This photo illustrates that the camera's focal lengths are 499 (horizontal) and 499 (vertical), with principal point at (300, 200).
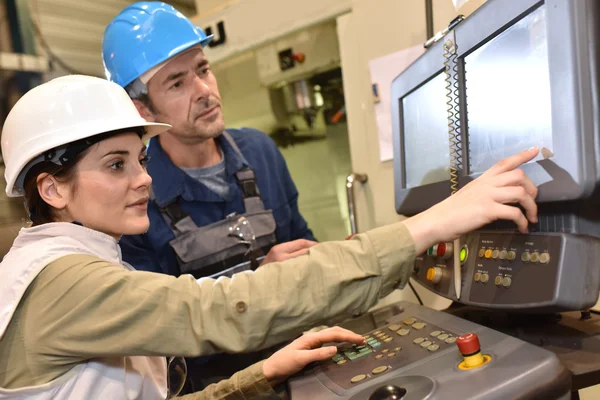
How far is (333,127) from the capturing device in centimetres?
209

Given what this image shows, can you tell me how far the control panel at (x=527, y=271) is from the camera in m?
0.56

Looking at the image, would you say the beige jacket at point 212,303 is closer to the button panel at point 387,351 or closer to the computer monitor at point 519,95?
the button panel at point 387,351

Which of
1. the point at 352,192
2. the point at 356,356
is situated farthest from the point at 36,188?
the point at 352,192

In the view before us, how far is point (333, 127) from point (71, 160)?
4.54 feet

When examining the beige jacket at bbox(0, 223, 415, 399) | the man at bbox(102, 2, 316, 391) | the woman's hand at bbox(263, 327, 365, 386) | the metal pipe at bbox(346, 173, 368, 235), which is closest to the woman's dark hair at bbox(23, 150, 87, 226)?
the beige jacket at bbox(0, 223, 415, 399)

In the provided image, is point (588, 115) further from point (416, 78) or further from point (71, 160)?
point (71, 160)

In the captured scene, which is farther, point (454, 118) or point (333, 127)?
point (333, 127)

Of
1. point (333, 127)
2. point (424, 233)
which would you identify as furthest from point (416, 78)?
point (333, 127)

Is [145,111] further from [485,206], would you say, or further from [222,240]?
[485,206]

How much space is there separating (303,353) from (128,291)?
0.26 metres

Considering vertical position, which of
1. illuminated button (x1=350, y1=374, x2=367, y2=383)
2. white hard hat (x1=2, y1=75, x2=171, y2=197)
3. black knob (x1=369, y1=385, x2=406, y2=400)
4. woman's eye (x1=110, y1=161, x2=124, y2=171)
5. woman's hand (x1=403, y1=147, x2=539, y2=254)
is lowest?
illuminated button (x1=350, y1=374, x2=367, y2=383)

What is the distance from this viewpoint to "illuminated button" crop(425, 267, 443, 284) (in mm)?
812

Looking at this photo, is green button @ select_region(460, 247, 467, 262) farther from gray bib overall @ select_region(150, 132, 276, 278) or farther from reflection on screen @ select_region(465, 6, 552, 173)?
gray bib overall @ select_region(150, 132, 276, 278)

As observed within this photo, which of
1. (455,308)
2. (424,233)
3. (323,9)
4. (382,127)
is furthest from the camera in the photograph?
(323,9)
